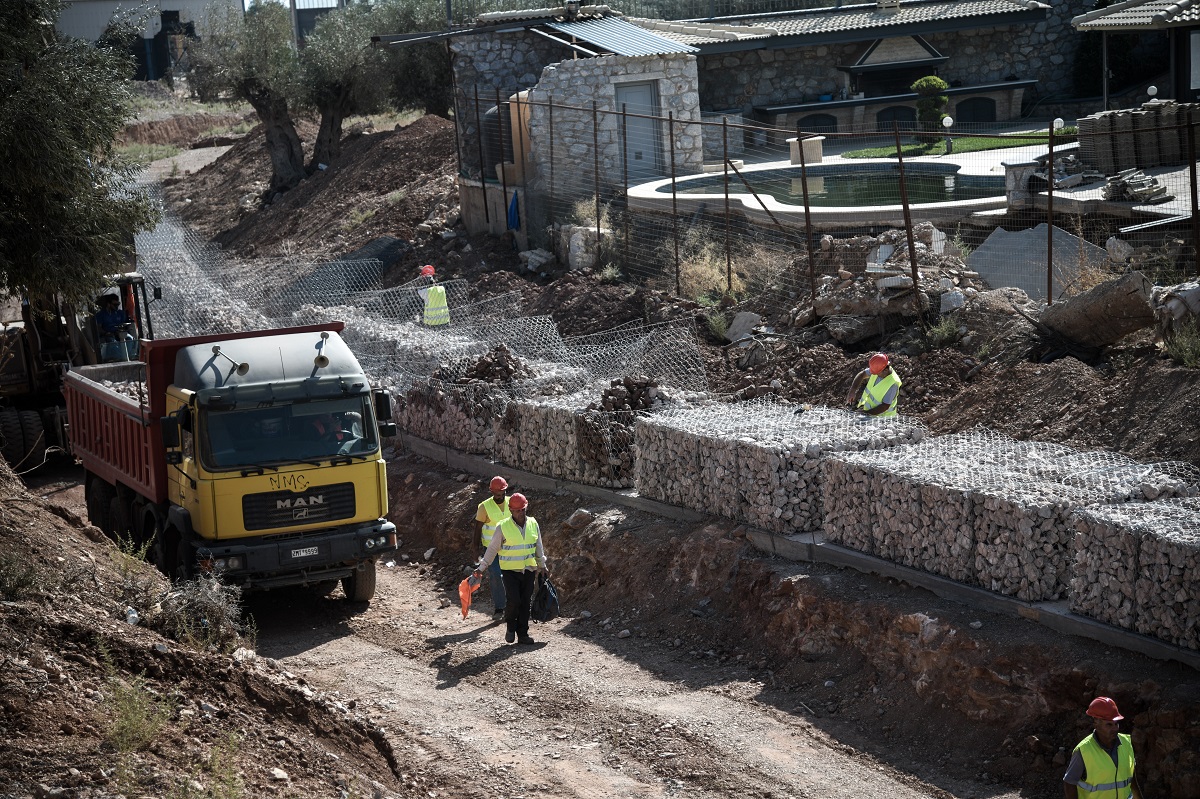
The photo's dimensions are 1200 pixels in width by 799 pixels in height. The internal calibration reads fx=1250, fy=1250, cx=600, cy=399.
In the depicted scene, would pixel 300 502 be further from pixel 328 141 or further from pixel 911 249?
pixel 328 141

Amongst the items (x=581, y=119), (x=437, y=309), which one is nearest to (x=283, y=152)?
(x=581, y=119)

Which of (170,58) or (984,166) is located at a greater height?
(170,58)

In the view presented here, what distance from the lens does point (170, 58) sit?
212 feet

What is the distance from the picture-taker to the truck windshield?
1246cm

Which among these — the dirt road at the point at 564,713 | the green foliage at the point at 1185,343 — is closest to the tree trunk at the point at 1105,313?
the green foliage at the point at 1185,343

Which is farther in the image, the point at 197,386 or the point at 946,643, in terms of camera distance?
the point at 197,386

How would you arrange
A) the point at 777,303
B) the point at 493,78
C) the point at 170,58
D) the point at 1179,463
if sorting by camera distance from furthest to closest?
the point at 170,58 < the point at 493,78 < the point at 777,303 < the point at 1179,463

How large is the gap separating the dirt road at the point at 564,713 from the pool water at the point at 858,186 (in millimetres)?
13489

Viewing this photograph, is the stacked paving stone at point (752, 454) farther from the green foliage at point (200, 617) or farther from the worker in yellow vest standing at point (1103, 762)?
the green foliage at point (200, 617)

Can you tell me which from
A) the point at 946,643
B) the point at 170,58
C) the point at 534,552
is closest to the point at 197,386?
the point at 534,552

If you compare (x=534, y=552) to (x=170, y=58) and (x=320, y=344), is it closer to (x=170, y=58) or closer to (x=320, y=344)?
(x=320, y=344)

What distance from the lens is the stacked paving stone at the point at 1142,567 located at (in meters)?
8.65

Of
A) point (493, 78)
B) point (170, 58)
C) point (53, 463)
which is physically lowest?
point (53, 463)

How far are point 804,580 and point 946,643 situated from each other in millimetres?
1731
